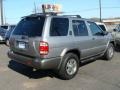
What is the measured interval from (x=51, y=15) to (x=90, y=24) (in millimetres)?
2073

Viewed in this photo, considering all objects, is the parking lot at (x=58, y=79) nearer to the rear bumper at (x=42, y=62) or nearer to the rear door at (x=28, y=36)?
the rear bumper at (x=42, y=62)

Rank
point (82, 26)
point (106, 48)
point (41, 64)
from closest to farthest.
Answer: point (41, 64) → point (82, 26) → point (106, 48)

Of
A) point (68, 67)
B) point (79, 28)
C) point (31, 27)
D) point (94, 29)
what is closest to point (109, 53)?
point (94, 29)

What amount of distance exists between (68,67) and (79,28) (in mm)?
1413

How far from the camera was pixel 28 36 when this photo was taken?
6.34m

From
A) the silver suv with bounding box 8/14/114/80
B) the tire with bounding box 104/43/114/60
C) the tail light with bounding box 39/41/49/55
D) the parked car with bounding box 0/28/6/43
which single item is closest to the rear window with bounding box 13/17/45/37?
the silver suv with bounding box 8/14/114/80

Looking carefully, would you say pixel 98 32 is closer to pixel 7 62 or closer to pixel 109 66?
pixel 109 66

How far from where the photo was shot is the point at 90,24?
26.3 feet

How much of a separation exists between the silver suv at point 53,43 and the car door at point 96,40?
0.09 meters

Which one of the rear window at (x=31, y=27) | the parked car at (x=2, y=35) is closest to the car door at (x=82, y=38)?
the rear window at (x=31, y=27)

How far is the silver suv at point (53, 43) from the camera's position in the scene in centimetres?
606

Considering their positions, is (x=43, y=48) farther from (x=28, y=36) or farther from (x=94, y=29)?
(x=94, y=29)

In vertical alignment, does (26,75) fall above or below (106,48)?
below

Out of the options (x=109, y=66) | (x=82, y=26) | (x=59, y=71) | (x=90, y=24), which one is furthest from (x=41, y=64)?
(x=109, y=66)
